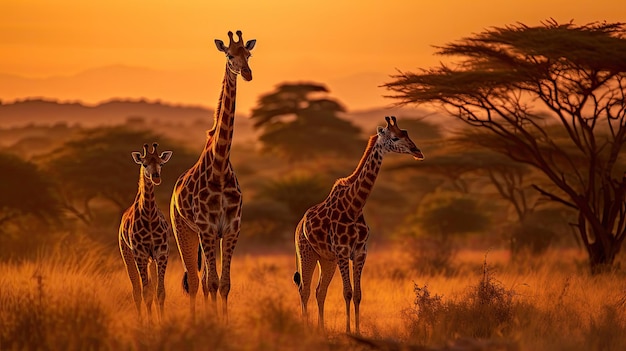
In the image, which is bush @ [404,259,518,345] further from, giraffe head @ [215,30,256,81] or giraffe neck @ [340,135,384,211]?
giraffe head @ [215,30,256,81]

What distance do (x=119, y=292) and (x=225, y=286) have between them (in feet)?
10.7

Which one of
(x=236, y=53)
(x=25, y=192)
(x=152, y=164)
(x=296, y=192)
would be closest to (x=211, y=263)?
(x=152, y=164)

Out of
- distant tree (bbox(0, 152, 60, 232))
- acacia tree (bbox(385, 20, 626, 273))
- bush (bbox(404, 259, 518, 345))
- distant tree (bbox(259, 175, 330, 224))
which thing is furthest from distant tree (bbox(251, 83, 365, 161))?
bush (bbox(404, 259, 518, 345))

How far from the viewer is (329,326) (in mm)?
12047

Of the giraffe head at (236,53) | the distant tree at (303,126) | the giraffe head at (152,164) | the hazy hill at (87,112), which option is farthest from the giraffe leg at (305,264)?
the hazy hill at (87,112)

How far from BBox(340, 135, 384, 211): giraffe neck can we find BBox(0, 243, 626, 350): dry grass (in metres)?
1.33

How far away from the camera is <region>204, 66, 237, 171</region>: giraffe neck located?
10547 millimetres

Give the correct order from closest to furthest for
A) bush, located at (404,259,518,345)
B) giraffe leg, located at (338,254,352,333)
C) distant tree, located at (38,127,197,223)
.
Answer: giraffe leg, located at (338,254,352,333)
bush, located at (404,259,518,345)
distant tree, located at (38,127,197,223)

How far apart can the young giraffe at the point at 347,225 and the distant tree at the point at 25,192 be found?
15280mm

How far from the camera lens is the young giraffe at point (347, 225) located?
10984mm

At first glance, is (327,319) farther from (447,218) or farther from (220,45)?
(447,218)

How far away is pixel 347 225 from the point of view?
11164 mm

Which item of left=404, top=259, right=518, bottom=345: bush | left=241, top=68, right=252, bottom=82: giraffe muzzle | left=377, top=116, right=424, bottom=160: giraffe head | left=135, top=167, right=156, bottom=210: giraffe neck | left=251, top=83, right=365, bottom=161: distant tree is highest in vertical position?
left=251, top=83, right=365, bottom=161: distant tree

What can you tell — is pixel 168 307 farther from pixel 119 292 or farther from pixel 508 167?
pixel 508 167
